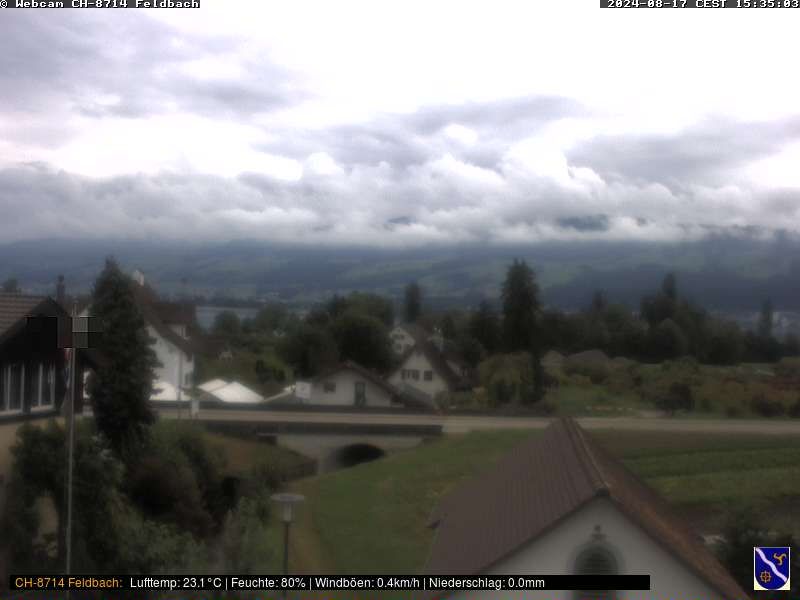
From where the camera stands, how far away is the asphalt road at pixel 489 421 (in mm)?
30688

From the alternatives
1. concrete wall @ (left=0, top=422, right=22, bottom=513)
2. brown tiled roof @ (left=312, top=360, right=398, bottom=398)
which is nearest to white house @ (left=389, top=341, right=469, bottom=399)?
brown tiled roof @ (left=312, top=360, right=398, bottom=398)

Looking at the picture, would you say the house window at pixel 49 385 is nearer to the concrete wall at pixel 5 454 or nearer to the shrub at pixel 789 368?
the concrete wall at pixel 5 454

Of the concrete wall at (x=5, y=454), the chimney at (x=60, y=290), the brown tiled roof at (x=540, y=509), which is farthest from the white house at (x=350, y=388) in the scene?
the brown tiled roof at (x=540, y=509)

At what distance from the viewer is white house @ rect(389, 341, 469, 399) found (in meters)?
54.6

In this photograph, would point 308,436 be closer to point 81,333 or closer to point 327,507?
point 327,507

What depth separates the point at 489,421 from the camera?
33875 mm

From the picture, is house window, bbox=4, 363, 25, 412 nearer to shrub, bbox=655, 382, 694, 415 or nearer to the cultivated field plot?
the cultivated field plot

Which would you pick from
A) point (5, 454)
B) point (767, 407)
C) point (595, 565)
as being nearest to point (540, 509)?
point (595, 565)

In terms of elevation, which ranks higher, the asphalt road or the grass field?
the asphalt road

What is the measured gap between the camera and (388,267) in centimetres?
8250

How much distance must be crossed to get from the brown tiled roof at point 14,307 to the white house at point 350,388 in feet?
93.5

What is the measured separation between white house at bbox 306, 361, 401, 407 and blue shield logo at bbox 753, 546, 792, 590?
108ft

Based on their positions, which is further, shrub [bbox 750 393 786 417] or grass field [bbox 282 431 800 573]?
shrub [bbox 750 393 786 417]

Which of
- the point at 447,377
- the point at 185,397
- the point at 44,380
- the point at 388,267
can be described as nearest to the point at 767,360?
the point at 447,377
